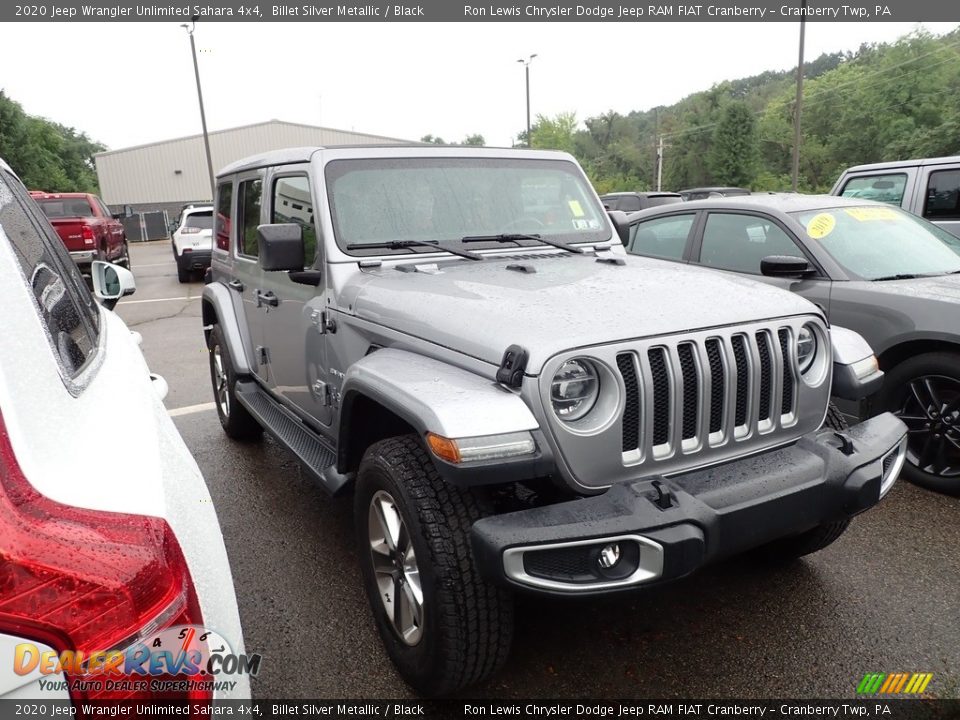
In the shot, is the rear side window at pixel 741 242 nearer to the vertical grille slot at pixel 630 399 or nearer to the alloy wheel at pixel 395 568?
the vertical grille slot at pixel 630 399

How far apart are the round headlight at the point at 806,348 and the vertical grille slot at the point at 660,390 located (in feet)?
2.46

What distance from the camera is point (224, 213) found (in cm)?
498

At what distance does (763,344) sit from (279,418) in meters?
2.73

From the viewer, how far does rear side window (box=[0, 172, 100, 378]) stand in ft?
4.67

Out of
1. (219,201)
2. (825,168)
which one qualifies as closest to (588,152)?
(825,168)

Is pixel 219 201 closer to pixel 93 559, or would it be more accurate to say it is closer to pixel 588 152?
pixel 93 559

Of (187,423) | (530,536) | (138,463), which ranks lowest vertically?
(187,423)

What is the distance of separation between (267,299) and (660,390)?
2510mm

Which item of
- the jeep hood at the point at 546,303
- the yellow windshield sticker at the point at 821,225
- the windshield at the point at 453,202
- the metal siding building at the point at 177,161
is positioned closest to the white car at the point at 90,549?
the jeep hood at the point at 546,303

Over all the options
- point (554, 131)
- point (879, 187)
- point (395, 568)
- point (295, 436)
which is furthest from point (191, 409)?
point (554, 131)

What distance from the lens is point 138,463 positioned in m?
1.23

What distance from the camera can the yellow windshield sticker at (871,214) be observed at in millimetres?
4891

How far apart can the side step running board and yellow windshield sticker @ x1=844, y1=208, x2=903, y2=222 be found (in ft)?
13.2

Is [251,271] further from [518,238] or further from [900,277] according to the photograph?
[900,277]
